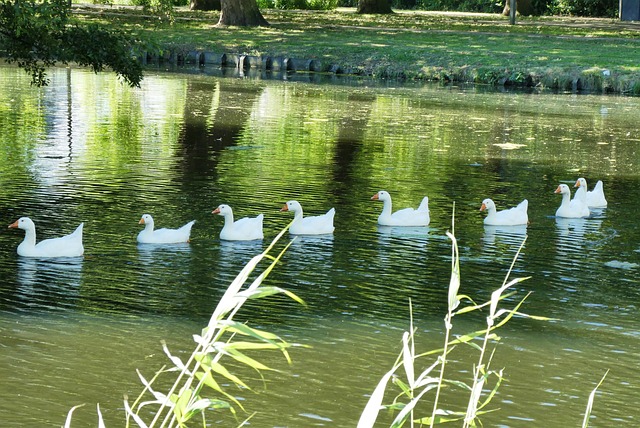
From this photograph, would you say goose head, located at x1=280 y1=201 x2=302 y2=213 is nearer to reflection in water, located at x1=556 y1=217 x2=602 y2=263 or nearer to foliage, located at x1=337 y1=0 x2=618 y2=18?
reflection in water, located at x1=556 y1=217 x2=602 y2=263

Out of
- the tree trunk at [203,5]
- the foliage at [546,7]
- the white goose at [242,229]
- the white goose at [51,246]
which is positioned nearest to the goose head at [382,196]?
the white goose at [242,229]

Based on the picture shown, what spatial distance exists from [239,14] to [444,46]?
10.4 m

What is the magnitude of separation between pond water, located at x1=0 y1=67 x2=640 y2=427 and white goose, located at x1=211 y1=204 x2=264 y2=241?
169 mm

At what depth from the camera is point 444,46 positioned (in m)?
37.8

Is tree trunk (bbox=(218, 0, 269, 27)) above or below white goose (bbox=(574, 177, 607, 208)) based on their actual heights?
above

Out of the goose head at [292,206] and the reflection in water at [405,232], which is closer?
the goose head at [292,206]

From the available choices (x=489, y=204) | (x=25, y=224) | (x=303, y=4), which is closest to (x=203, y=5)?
(x=303, y=4)

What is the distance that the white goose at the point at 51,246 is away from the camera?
39.5 ft

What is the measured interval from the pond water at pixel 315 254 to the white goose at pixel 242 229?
0.17 meters

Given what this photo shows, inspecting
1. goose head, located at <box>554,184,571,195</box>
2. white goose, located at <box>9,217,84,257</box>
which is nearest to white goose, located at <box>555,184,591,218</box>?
goose head, located at <box>554,184,571,195</box>

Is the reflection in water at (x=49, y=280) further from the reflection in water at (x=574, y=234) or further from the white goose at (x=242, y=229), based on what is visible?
the reflection in water at (x=574, y=234)

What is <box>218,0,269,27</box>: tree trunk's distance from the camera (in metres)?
44.7

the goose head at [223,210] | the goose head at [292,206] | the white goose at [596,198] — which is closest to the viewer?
the goose head at [223,210]

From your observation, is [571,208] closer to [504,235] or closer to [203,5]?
[504,235]
